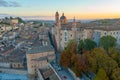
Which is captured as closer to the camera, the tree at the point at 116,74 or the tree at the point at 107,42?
the tree at the point at 116,74

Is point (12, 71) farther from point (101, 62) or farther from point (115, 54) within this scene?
point (115, 54)

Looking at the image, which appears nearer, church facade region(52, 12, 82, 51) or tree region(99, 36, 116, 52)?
tree region(99, 36, 116, 52)

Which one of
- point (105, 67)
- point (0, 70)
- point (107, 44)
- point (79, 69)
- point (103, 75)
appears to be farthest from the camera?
point (0, 70)

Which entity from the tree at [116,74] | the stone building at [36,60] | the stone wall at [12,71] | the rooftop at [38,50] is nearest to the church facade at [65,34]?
the rooftop at [38,50]

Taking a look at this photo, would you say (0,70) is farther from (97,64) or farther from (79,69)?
(97,64)

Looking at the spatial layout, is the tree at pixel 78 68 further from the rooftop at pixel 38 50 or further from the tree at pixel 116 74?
the rooftop at pixel 38 50

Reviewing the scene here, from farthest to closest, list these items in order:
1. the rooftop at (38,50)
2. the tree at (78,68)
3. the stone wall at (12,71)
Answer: the stone wall at (12,71) < the rooftop at (38,50) < the tree at (78,68)

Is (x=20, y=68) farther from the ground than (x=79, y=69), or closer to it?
closer to it

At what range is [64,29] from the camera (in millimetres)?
33562

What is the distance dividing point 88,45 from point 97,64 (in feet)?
23.0

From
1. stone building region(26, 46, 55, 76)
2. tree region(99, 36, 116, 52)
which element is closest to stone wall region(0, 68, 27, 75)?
stone building region(26, 46, 55, 76)

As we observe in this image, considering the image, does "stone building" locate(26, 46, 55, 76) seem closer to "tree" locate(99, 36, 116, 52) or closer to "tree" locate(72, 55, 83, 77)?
"tree" locate(72, 55, 83, 77)

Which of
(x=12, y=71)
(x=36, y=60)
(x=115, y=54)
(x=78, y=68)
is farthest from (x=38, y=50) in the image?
(x=115, y=54)

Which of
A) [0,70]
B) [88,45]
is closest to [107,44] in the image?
[88,45]
